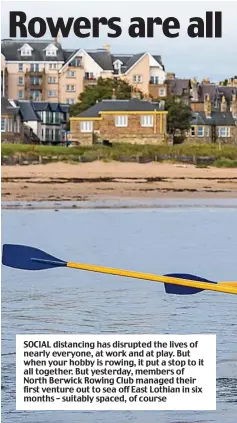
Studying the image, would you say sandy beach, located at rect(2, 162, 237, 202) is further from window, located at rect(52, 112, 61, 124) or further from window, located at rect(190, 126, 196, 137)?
window, located at rect(52, 112, 61, 124)

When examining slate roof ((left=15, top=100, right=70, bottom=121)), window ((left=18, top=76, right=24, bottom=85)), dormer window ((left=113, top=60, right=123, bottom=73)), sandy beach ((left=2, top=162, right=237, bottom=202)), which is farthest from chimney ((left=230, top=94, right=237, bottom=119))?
window ((left=18, top=76, right=24, bottom=85))

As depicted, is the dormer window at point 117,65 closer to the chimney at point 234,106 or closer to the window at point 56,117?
the window at point 56,117

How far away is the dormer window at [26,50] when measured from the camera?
6.01 meters

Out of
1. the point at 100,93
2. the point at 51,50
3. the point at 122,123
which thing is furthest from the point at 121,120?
the point at 51,50

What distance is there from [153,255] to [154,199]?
123 cm

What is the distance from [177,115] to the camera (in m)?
6.80

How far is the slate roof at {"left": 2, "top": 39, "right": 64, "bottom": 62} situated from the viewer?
18.9 feet

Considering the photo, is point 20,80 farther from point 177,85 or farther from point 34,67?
point 177,85

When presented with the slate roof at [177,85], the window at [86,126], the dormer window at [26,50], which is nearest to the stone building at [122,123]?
the window at [86,126]

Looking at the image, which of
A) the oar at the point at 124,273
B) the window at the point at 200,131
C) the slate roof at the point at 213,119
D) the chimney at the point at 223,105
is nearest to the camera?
the oar at the point at 124,273

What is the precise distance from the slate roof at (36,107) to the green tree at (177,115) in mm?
526

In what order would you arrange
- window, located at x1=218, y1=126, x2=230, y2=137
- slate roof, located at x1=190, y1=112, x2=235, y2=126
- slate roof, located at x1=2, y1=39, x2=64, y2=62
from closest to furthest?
slate roof, located at x1=2, y1=39, x2=64, y2=62
slate roof, located at x1=190, y1=112, x2=235, y2=126
window, located at x1=218, y1=126, x2=230, y2=137

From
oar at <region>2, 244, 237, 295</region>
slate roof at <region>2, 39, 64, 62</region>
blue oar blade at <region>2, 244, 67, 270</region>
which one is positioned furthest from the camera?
slate roof at <region>2, 39, 64, 62</region>

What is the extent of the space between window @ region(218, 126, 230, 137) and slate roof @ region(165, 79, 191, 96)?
27 cm
